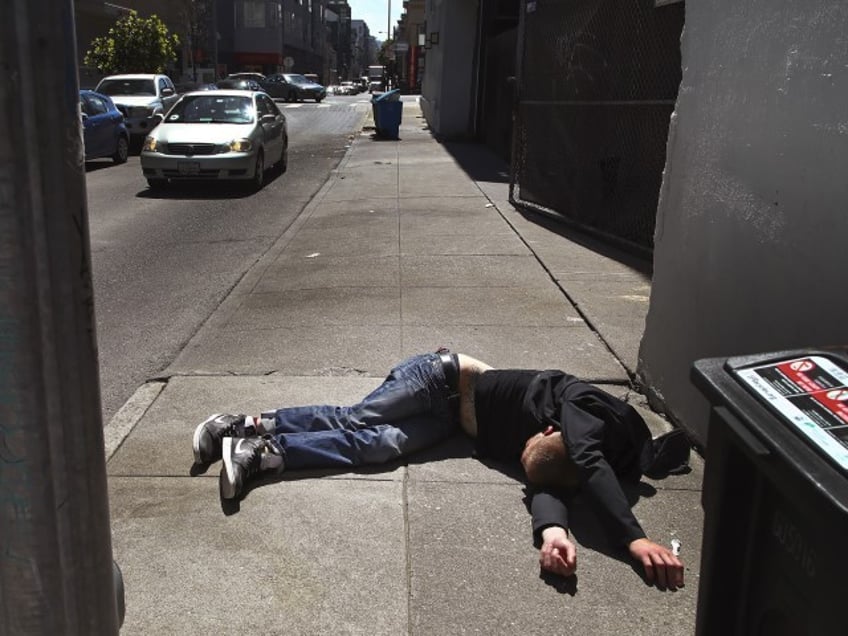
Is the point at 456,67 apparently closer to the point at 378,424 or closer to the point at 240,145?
the point at 240,145

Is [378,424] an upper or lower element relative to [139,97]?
lower

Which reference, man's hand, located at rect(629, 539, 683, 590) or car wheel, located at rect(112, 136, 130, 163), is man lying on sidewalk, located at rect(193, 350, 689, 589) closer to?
man's hand, located at rect(629, 539, 683, 590)

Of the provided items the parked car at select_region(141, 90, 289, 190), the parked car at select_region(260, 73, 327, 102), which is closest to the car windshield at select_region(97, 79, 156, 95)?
the parked car at select_region(141, 90, 289, 190)

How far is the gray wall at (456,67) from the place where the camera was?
2147 centimetres

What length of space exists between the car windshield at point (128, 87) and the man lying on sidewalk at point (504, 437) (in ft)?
60.2

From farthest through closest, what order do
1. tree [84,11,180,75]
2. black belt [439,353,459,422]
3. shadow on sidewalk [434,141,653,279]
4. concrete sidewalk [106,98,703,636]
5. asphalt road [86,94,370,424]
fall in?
tree [84,11,180,75], shadow on sidewalk [434,141,653,279], asphalt road [86,94,370,424], black belt [439,353,459,422], concrete sidewalk [106,98,703,636]

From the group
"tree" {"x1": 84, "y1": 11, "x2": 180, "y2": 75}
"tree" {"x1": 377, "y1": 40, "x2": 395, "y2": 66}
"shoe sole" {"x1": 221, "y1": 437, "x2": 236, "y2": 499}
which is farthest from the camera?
"tree" {"x1": 377, "y1": 40, "x2": 395, "y2": 66}

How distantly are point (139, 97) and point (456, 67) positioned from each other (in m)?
8.04

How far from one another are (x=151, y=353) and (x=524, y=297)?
2922 millimetres

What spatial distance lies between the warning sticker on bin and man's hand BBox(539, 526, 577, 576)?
1.36m

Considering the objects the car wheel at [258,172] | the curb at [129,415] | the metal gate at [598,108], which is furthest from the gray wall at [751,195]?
the car wheel at [258,172]

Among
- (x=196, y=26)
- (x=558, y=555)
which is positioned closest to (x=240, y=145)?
(x=558, y=555)

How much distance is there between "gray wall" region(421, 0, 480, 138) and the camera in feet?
70.4

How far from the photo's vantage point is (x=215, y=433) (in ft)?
12.4
